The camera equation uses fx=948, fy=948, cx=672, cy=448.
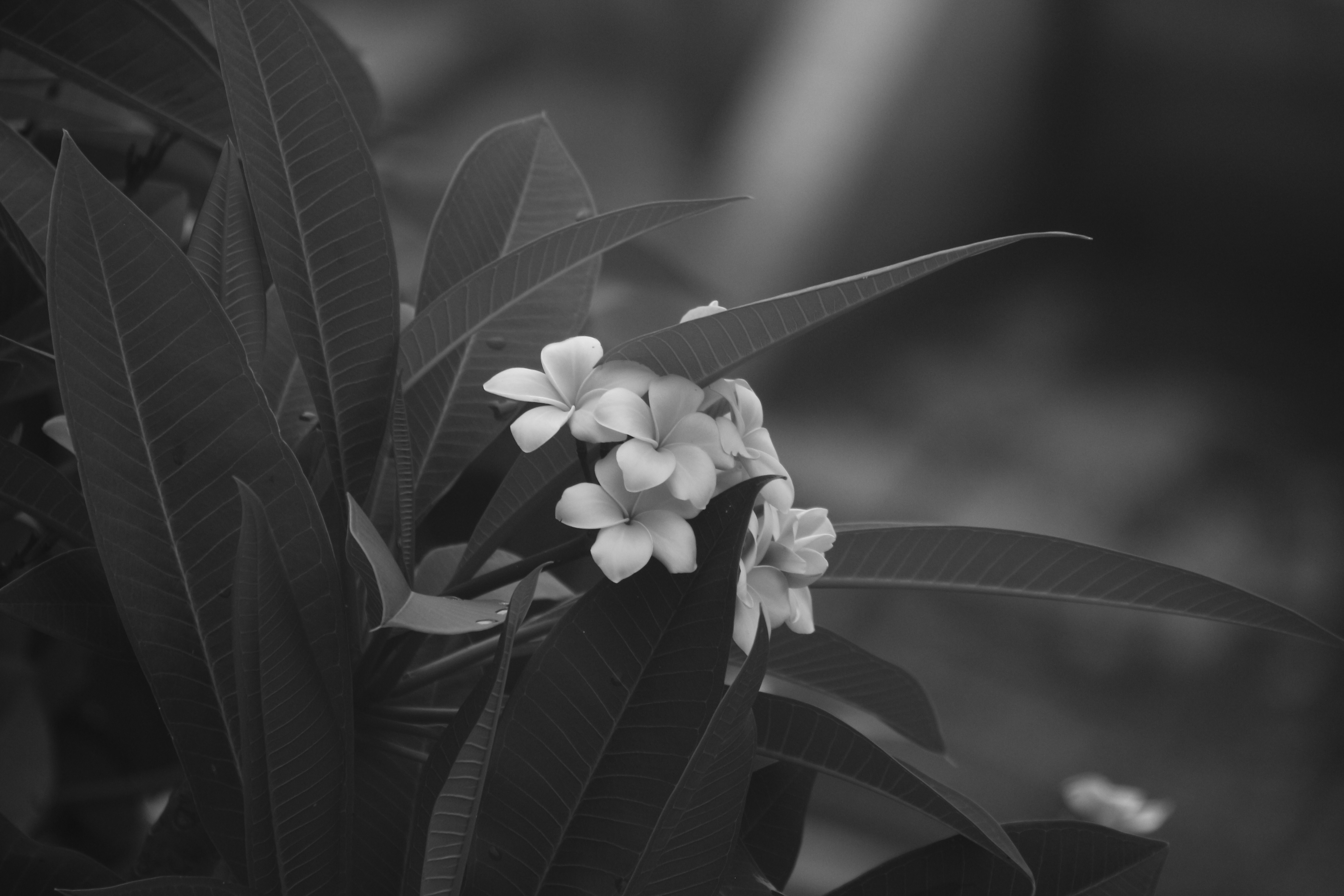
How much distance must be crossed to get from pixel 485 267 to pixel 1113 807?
1.12m

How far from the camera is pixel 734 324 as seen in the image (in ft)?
1.31

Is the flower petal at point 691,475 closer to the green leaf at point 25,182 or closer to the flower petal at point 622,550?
the flower petal at point 622,550

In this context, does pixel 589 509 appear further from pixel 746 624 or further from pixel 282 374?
pixel 282 374

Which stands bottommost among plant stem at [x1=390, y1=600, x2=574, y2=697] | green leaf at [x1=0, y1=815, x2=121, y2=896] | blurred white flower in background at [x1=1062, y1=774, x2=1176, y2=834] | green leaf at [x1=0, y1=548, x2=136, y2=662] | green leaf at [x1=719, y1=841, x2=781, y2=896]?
blurred white flower in background at [x1=1062, y1=774, x2=1176, y2=834]

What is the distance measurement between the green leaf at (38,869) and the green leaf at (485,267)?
0.77ft

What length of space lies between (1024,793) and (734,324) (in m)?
1.66

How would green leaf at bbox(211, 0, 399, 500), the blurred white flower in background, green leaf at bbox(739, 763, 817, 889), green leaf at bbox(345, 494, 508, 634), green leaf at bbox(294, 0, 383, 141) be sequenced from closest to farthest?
green leaf at bbox(345, 494, 508, 634)
green leaf at bbox(211, 0, 399, 500)
green leaf at bbox(739, 763, 817, 889)
green leaf at bbox(294, 0, 383, 141)
the blurred white flower in background

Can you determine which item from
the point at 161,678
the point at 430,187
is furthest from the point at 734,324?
the point at 430,187

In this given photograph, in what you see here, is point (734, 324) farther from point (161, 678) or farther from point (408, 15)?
point (408, 15)

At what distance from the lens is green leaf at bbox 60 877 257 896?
1.15 feet

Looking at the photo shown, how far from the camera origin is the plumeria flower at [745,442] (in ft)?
1.30

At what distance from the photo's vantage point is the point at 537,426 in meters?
0.39

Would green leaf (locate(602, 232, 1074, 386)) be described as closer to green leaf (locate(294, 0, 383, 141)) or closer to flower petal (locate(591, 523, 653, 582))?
flower petal (locate(591, 523, 653, 582))

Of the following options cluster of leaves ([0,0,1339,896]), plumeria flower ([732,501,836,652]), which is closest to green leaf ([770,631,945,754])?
cluster of leaves ([0,0,1339,896])
